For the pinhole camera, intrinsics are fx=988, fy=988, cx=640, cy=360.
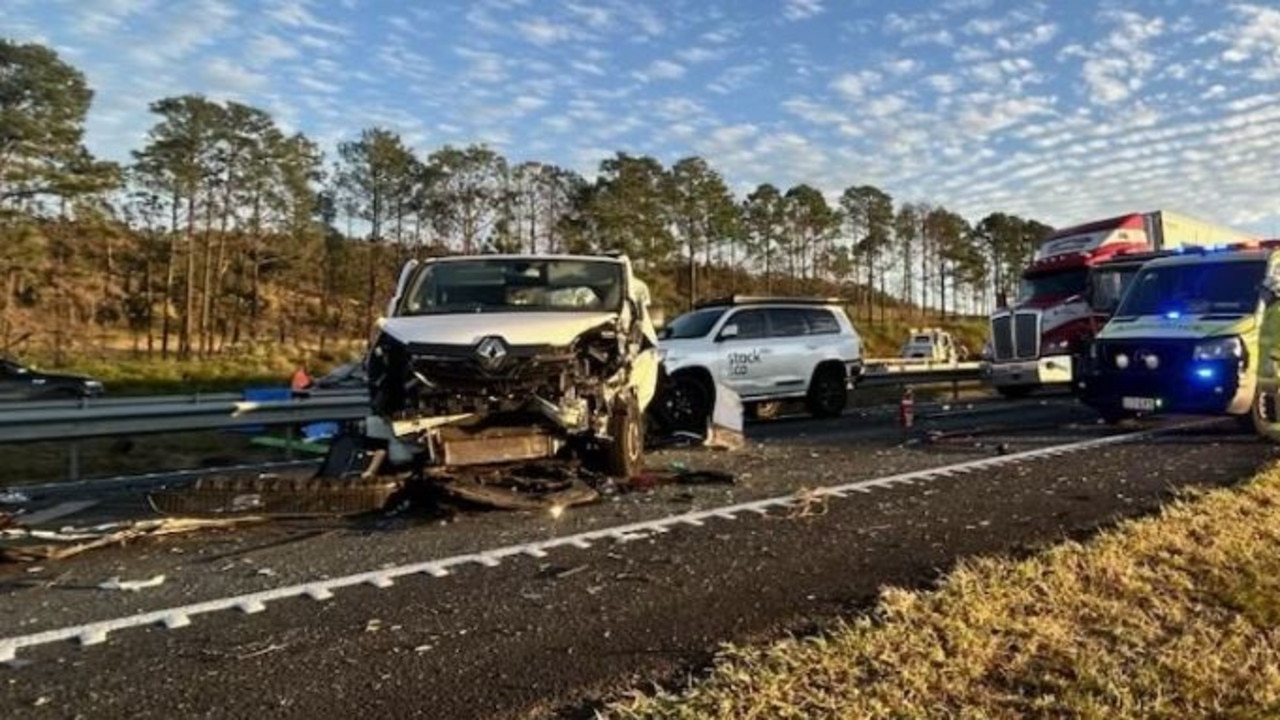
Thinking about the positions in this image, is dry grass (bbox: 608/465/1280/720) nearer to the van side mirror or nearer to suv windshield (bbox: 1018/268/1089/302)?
the van side mirror

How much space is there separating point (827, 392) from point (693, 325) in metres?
2.65

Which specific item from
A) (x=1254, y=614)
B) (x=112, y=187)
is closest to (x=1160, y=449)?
(x=1254, y=614)

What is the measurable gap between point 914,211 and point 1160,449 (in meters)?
72.4

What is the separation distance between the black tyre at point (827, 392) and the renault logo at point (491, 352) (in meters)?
9.21

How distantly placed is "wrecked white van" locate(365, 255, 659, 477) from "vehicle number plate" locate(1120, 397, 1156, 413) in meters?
6.38

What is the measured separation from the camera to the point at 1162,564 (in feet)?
16.6

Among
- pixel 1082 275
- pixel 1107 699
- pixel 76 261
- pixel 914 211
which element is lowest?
pixel 1107 699

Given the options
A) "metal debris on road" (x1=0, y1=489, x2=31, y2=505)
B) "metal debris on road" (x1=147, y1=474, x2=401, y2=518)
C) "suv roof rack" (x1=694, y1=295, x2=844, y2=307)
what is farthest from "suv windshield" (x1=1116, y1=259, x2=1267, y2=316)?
"metal debris on road" (x1=0, y1=489, x2=31, y2=505)

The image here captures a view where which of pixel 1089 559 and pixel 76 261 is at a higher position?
pixel 76 261

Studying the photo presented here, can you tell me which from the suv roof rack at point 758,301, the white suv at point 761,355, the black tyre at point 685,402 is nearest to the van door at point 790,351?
the white suv at point 761,355

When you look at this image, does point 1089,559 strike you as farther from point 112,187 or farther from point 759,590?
point 112,187

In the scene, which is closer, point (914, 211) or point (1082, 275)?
point (1082, 275)

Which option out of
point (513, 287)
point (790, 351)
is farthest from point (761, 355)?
point (513, 287)

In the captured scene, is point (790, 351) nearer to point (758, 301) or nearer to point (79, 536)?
point (758, 301)
